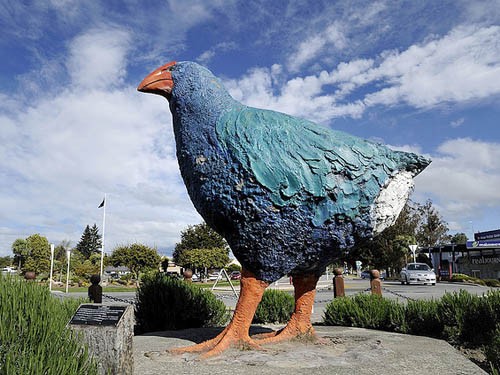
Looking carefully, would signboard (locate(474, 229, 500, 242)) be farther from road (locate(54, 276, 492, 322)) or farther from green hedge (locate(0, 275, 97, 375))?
green hedge (locate(0, 275, 97, 375))

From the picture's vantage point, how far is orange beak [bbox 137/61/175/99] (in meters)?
4.83

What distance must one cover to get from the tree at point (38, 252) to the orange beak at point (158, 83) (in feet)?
107

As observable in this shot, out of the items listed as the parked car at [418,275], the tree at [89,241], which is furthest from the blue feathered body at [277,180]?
the tree at [89,241]

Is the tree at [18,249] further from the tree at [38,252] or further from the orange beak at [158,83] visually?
the orange beak at [158,83]

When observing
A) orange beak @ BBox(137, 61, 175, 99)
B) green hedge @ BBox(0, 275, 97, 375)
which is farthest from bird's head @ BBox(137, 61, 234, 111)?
green hedge @ BBox(0, 275, 97, 375)

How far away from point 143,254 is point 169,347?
1031 inches

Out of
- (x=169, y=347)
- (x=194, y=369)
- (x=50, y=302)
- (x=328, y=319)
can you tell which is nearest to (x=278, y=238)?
(x=194, y=369)

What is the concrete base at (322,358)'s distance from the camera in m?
3.78

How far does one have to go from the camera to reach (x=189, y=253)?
108 ft

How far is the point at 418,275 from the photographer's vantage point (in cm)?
2142

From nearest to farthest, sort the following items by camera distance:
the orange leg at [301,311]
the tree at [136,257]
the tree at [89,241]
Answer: the orange leg at [301,311], the tree at [136,257], the tree at [89,241]

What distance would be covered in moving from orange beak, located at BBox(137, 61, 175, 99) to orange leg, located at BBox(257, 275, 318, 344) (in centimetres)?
269

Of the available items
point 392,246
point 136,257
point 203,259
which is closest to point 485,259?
point 392,246

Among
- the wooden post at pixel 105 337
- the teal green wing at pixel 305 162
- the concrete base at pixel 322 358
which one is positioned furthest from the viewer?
the teal green wing at pixel 305 162
